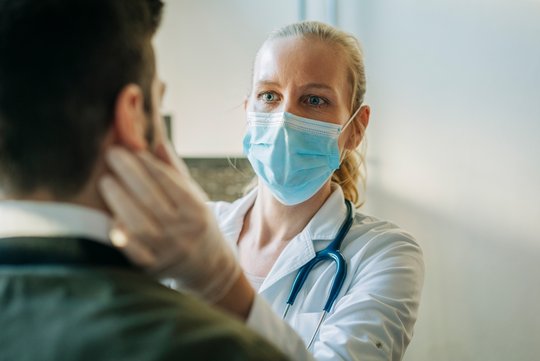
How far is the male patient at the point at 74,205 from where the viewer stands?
26.7 inches

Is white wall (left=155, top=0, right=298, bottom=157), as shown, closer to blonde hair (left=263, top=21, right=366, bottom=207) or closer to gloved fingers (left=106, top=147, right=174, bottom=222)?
blonde hair (left=263, top=21, right=366, bottom=207)

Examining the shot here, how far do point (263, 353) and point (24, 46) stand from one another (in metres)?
0.44

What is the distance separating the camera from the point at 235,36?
3.10 m

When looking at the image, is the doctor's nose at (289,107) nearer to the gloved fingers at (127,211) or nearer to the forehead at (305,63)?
the forehead at (305,63)

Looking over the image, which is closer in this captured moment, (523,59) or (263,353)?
(263,353)

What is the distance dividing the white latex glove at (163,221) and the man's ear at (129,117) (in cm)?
1

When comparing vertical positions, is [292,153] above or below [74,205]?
below

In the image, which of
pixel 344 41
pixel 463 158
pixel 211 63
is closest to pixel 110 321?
pixel 344 41

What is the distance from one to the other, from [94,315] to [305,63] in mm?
1072

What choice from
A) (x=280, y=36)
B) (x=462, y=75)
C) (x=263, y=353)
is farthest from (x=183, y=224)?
(x=462, y=75)

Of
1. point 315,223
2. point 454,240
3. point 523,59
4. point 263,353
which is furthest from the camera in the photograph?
point 454,240

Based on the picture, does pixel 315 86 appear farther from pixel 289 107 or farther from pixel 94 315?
pixel 94 315

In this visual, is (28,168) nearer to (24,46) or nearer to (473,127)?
(24,46)

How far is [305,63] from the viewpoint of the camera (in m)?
1.62
